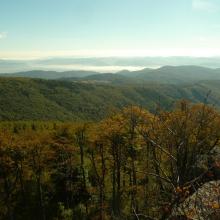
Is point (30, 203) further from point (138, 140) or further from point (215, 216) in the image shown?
point (215, 216)

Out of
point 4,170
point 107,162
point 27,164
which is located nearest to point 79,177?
point 107,162

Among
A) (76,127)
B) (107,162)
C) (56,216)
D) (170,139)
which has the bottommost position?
(56,216)

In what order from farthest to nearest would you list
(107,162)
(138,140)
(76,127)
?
(76,127) < (107,162) < (138,140)

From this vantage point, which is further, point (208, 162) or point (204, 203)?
point (208, 162)

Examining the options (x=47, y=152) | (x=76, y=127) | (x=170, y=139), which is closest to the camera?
(x=170, y=139)

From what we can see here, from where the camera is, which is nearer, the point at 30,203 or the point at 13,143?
the point at 13,143

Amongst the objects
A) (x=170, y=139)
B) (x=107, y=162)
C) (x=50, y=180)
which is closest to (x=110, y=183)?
(x=107, y=162)

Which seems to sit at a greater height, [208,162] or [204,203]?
[208,162]

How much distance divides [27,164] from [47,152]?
411cm

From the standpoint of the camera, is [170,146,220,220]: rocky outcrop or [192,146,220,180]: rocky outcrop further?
[192,146,220,180]: rocky outcrop

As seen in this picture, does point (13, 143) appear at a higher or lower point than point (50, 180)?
higher

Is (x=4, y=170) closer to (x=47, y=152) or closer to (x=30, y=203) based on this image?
(x=47, y=152)

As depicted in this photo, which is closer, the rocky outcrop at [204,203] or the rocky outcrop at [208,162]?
the rocky outcrop at [204,203]

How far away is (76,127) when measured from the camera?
61281 mm
